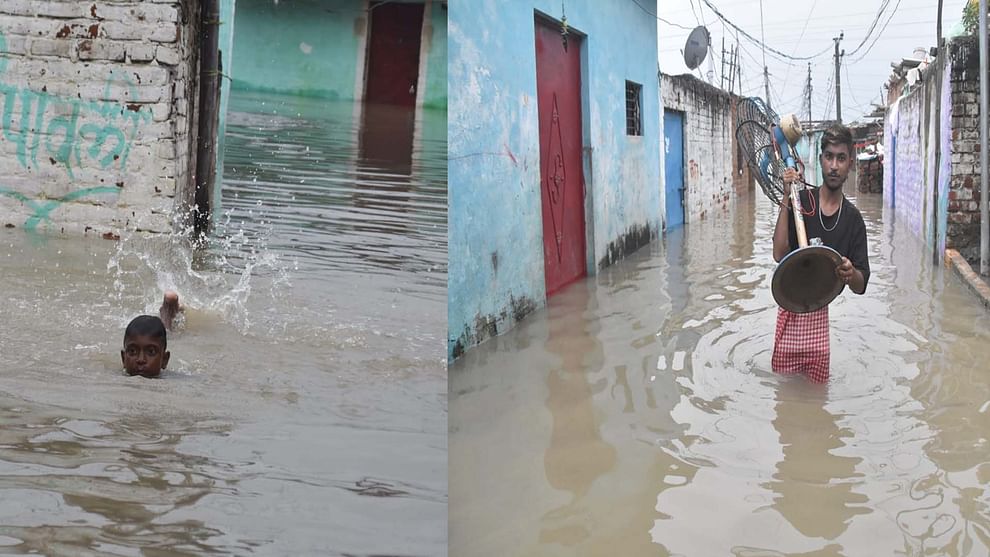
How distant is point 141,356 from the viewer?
4324 mm

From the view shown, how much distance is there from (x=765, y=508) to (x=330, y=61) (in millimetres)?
19002

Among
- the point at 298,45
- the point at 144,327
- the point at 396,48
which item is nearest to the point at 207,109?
the point at 144,327

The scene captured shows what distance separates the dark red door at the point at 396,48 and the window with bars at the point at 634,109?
10.3 m

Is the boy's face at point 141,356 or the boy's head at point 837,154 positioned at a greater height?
the boy's head at point 837,154

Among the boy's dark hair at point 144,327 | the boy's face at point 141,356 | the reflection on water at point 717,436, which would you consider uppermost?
the boy's dark hair at point 144,327

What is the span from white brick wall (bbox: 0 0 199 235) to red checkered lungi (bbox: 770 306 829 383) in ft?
16.8

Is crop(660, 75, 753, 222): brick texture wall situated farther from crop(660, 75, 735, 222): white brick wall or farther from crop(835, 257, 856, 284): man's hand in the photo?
crop(835, 257, 856, 284): man's hand

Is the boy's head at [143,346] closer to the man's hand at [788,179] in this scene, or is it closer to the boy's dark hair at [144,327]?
the boy's dark hair at [144,327]

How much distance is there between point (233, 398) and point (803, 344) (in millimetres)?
2966

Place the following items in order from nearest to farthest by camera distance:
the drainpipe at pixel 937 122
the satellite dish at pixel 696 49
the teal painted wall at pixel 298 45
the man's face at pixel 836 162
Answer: the man's face at pixel 836 162, the drainpipe at pixel 937 122, the satellite dish at pixel 696 49, the teal painted wall at pixel 298 45

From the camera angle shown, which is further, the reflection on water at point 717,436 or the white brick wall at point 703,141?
the white brick wall at point 703,141

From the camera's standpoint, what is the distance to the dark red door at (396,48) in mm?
20078

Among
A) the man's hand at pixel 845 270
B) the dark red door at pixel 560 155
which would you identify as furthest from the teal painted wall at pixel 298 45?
the man's hand at pixel 845 270

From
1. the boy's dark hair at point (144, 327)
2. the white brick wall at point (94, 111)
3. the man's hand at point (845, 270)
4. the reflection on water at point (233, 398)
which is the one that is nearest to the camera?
the reflection on water at point (233, 398)
